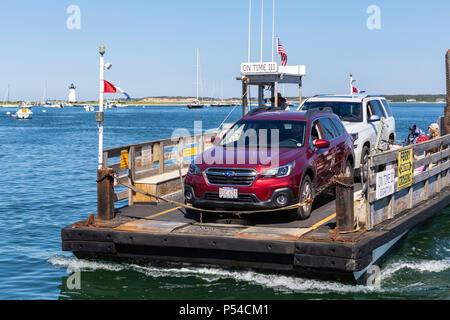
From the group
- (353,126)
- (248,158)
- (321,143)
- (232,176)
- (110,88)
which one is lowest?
(232,176)

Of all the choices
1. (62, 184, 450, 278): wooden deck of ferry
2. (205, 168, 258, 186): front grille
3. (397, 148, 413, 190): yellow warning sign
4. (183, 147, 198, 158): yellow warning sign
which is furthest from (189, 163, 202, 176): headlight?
(183, 147, 198, 158): yellow warning sign

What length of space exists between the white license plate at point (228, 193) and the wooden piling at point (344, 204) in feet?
5.70

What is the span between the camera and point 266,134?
11.5 metres

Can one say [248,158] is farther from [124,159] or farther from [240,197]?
[124,159]

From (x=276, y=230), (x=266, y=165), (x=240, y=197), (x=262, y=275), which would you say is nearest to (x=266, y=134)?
(x=266, y=165)

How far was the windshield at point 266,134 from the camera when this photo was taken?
36.7ft

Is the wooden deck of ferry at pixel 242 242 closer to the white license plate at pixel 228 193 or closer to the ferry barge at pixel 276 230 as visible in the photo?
the ferry barge at pixel 276 230

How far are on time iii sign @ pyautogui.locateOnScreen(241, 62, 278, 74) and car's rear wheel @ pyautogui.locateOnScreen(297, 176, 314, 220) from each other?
921cm

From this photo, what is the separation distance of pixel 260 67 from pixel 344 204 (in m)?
11.0

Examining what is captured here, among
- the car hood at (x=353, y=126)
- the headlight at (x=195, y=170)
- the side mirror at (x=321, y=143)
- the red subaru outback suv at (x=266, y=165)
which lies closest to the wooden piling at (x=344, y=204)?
the red subaru outback suv at (x=266, y=165)

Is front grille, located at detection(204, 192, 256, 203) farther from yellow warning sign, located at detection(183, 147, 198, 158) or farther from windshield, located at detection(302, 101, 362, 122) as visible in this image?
windshield, located at detection(302, 101, 362, 122)
